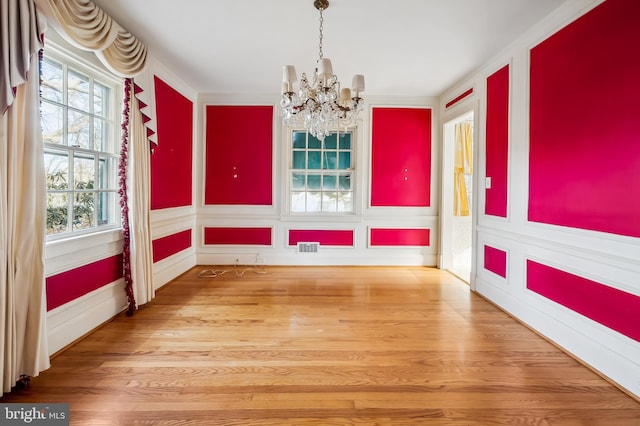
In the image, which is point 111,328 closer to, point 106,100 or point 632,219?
point 106,100

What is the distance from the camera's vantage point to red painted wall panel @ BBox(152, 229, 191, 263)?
3.76 meters

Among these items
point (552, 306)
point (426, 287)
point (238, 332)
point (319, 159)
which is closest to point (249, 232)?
point (319, 159)

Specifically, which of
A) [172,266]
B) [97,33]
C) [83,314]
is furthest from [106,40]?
[172,266]

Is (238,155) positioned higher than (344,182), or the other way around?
(238,155)

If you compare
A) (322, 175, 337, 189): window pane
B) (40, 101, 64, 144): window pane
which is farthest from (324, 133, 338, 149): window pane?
(40, 101, 64, 144): window pane

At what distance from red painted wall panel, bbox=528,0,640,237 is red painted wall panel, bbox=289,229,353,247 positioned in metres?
2.69

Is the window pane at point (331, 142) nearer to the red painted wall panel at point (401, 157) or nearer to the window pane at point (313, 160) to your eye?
the window pane at point (313, 160)

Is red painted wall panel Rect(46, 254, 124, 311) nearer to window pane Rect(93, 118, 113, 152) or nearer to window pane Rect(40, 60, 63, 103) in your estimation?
window pane Rect(93, 118, 113, 152)

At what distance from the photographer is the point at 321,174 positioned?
5.11m

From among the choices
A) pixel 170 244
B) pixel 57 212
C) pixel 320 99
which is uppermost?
pixel 320 99

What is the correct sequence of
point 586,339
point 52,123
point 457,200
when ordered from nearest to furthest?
point 586,339 < point 52,123 < point 457,200

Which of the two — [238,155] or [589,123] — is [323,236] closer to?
[238,155]

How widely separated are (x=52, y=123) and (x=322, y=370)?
279 cm

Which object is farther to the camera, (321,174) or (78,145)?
(321,174)
